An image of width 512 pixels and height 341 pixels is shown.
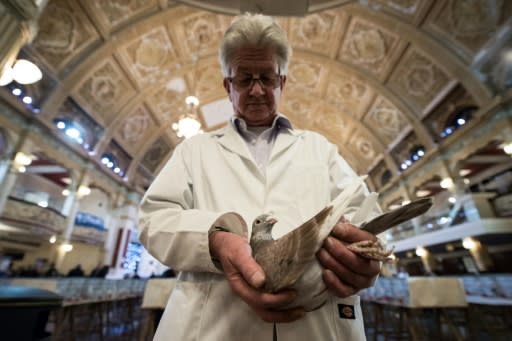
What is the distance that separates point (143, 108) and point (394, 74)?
12.4 m

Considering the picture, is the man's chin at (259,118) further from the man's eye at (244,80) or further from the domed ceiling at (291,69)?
the domed ceiling at (291,69)

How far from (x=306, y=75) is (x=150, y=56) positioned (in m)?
7.91

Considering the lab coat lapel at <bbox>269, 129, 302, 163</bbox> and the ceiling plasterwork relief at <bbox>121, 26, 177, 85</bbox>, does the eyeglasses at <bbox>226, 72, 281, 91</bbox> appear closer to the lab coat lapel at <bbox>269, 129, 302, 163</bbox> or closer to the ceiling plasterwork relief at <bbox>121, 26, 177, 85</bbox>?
the lab coat lapel at <bbox>269, 129, 302, 163</bbox>

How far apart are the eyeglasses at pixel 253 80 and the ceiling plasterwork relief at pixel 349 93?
12701mm

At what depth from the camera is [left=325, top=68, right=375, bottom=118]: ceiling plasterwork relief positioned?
1223 cm

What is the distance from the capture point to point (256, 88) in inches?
42.1

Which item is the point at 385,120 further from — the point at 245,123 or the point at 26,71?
the point at 26,71

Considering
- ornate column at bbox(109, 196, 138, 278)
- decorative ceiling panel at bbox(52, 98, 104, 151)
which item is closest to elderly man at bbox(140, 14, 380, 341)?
decorative ceiling panel at bbox(52, 98, 104, 151)

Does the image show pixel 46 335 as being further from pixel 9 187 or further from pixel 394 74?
pixel 394 74

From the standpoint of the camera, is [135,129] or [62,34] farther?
[135,129]

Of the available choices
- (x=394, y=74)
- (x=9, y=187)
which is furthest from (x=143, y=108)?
(x=394, y=74)

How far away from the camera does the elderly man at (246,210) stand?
1.87 ft

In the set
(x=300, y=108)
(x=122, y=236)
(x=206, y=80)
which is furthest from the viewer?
(x=300, y=108)

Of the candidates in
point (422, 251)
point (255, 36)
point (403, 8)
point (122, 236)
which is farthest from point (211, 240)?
point (422, 251)
